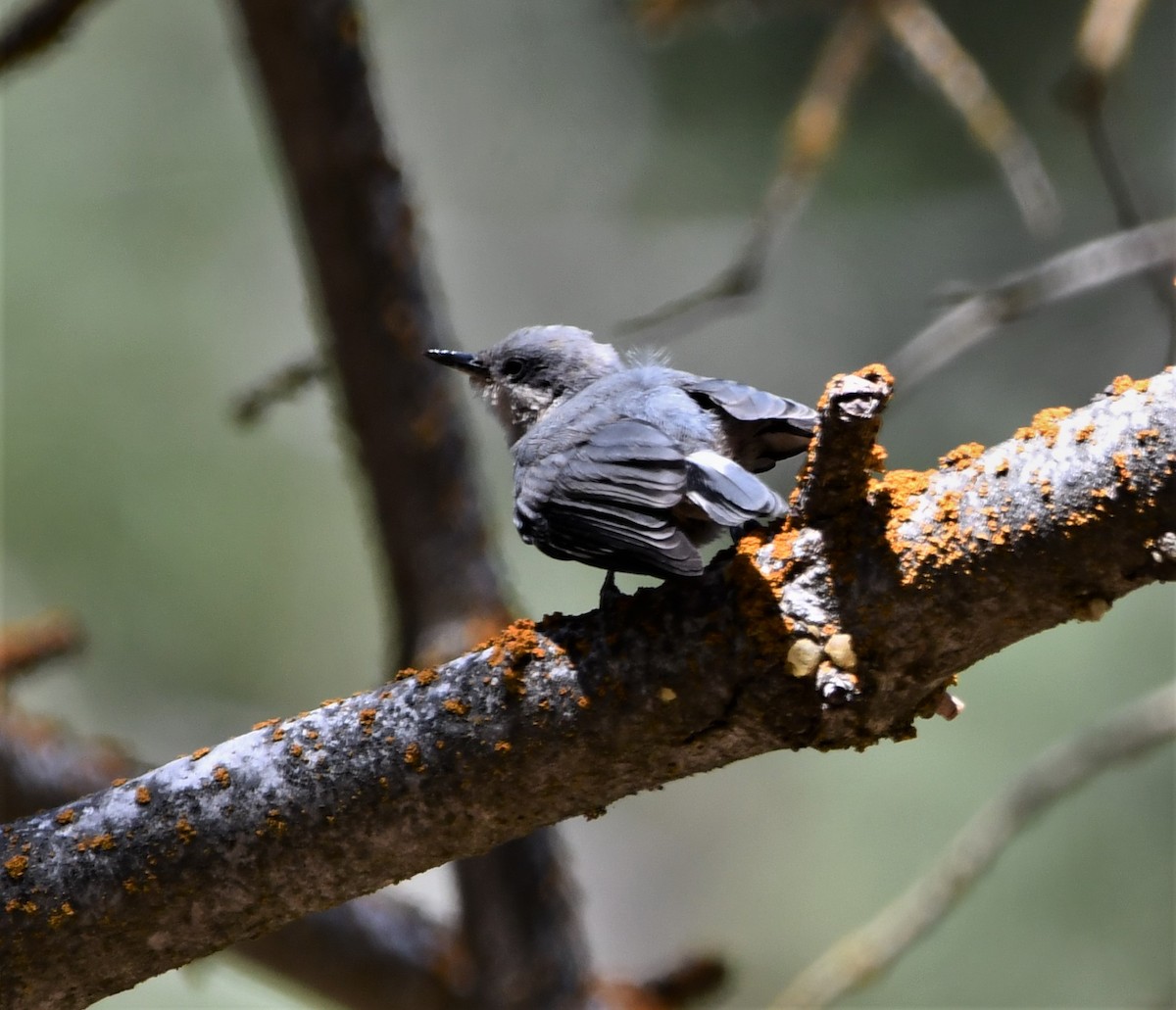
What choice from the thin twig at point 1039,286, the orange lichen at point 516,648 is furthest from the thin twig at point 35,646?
the thin twig at point 1039,286

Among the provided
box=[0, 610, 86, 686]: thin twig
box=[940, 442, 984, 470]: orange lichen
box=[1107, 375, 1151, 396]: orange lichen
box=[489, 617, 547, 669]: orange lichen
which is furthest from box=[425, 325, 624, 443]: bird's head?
box=[0, 610, 86, 686]: thin twig

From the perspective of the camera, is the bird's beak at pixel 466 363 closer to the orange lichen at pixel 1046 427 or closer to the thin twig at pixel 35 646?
the orange lichen at pixel 1046 427

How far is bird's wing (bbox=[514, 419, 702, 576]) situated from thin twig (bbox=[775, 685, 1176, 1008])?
168 cm

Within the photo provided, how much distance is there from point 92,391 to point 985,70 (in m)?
6.08

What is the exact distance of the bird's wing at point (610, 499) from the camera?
6.06 feet

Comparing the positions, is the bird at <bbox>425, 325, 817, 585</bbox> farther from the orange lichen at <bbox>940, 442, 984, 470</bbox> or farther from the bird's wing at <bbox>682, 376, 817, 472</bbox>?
the orange lichen at <bbox>940, 442, 984, 470</bbox>

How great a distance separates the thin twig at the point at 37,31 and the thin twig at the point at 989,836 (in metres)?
3.21

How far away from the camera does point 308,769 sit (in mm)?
1711

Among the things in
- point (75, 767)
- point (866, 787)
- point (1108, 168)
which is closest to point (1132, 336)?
point (866, 787)

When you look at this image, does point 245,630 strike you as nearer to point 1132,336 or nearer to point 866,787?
point 866,787

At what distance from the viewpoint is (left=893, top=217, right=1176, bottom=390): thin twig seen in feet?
9.38

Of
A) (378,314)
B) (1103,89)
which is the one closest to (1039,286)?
(1103,89)

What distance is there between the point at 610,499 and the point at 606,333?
5870mm

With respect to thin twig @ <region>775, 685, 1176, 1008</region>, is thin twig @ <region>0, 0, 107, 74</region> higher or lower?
higher
